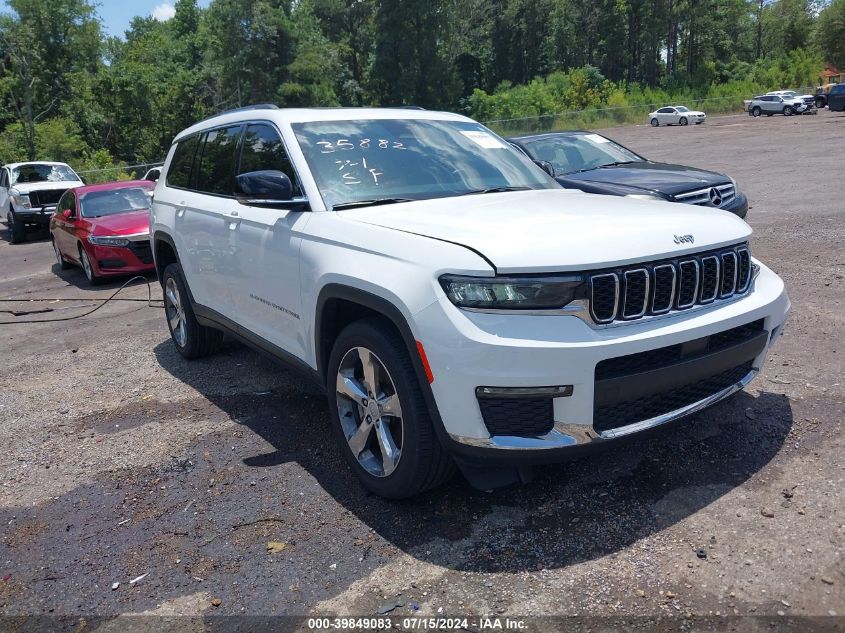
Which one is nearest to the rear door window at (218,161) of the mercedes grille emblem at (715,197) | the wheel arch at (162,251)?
the wheel arch at (162,251)

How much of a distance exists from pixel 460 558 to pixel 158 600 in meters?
1.28

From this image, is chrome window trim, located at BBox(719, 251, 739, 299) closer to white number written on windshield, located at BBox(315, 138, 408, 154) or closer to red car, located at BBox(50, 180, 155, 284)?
white number written on windshield, located at BBox(315, 138, 408, 154)

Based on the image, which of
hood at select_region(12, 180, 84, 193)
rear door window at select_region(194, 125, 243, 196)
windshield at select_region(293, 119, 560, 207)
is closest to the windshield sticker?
windshield at select_region(293, 119, 560, 207)

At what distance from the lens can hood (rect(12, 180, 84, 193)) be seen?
19203 mm

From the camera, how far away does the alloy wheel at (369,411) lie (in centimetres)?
362

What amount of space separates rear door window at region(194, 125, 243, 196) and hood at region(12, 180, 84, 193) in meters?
15.5

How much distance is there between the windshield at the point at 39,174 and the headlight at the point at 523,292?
→ 20.1m

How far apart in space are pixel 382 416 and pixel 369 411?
0.35 ft

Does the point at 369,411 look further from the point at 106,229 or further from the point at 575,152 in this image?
the point at 106,229

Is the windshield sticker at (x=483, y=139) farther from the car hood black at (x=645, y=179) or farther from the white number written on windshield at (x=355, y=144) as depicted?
the car hood black at (x=645, y=179)

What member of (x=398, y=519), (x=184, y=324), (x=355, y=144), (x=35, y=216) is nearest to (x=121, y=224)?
(x=184, y=324)

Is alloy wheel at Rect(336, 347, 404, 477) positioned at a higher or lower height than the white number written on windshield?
lower

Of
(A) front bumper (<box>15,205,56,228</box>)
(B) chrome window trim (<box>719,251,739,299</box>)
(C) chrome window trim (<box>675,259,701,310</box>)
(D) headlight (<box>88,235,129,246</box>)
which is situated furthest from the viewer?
(A) front bumper (<box>15,205,56,228</box>)

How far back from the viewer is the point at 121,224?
11133 millimetres
